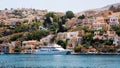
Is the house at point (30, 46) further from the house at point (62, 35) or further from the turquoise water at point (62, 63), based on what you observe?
the turquoise water at point (62, 63)

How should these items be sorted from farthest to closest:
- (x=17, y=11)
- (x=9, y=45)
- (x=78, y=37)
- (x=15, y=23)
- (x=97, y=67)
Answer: (x=17, y=11)
(x=15, y=23)
(x=9, y=45)
(x=78, y=37)
(x=97, y=67)

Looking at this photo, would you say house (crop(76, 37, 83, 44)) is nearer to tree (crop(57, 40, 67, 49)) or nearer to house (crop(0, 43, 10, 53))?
tree (crop(57, 40, 67, 49))

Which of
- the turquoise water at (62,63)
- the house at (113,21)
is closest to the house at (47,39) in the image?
the house at (113,21)

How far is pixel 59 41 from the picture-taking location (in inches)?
4528

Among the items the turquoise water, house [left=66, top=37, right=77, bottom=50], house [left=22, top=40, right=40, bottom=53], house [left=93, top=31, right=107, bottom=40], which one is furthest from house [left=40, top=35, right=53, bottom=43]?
the turquoise water

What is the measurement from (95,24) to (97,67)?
6931cm

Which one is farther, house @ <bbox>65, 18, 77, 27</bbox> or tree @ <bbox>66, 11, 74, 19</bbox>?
tree @ <bbox>66, 11, 74, 19</bbox>

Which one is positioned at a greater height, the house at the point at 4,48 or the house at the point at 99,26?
the house at the point at 99,26

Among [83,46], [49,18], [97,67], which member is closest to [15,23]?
[49,18]

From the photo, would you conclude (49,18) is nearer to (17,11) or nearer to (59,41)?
(59,41)

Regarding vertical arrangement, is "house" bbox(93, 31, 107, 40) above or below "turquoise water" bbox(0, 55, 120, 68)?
above

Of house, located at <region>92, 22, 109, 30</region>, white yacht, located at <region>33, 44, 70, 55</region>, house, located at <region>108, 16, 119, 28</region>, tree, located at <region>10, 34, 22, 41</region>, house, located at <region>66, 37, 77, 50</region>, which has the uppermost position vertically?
house, located at <region>108, 16, 119, 28</region>

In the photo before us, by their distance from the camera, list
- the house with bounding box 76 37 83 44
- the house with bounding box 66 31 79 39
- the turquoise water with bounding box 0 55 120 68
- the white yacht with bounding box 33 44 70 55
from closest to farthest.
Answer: the turquoise water with bounding box 0 55 120 68
the white yacht with bounding box 33 44 70 55
the house with bounding box 76 37 83 44
the house with bounding box 66 31 79 39

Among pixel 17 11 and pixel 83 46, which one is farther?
pixel 17 11
